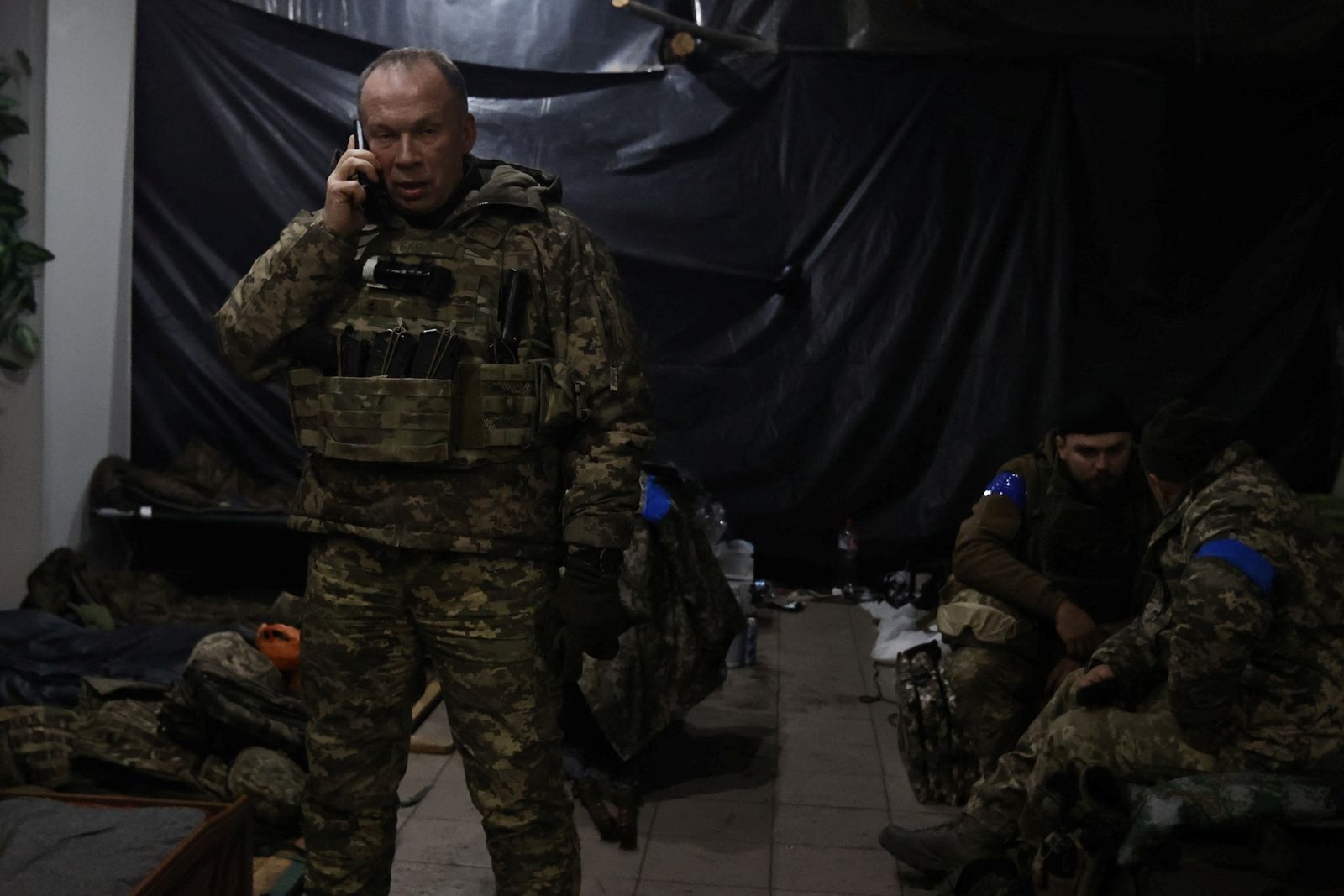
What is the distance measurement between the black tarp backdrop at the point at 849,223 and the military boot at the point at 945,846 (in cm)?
263

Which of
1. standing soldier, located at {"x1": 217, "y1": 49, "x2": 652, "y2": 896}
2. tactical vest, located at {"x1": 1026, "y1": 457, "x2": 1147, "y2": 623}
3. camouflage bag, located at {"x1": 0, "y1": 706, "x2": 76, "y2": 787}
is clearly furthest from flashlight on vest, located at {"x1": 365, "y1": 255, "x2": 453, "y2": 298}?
tactical vest, located at {"x1": 1026, "y1": 457, "x2": 1147, "y2": 623}

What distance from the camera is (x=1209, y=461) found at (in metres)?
3.09

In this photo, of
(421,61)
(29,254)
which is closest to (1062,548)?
(421,61)

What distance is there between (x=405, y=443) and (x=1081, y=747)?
175cm

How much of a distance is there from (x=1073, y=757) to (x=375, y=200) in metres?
2.00

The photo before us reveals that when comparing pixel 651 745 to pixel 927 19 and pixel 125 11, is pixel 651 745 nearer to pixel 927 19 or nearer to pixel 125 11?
pixel 927 19

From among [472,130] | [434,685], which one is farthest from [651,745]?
[472,130]

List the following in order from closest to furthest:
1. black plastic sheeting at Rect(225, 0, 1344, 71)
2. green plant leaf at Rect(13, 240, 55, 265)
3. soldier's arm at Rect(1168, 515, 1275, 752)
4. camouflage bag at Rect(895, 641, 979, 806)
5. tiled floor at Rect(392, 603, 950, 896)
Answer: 1. soldier's arm at Rect(1168, 515, 1275, 752)
2. tiled floor at Rect(392, 603, 950, 896)
3. camouflage bag at Rect(895, 641, 979, 806)
4. green plant leaf at Rect(13, 240, 55, 265)
5. black plastic sheeting at Rect(225, 0, 1344, 71)

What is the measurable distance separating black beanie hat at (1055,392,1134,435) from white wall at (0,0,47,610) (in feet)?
11.8

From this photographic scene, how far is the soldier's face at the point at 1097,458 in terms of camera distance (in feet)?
12.6

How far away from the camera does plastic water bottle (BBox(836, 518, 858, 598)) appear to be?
6016mm

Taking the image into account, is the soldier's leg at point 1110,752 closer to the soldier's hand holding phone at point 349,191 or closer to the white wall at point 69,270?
the soldier's hand holding phone at point 349,191

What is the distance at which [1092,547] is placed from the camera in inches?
155

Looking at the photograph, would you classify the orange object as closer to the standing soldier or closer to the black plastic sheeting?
the standing soldier
